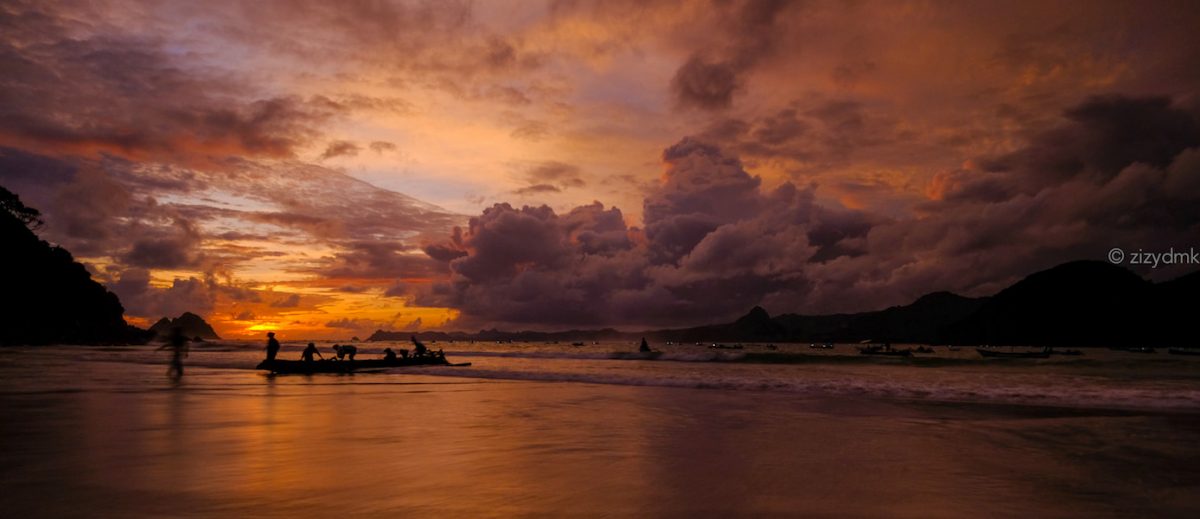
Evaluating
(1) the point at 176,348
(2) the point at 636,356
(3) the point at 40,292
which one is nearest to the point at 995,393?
(1) the point at 176,348

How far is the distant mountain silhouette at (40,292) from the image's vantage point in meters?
86.6

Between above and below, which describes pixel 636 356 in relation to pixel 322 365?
below

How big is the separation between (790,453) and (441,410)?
10.5 meters

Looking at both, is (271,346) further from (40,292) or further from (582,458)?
(40,292)

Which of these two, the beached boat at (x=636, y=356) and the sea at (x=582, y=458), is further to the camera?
the beached boat at (x=636, y=356)

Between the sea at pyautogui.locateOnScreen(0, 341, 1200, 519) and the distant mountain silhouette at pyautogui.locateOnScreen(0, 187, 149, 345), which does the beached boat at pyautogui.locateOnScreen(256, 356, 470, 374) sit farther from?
the distant mountain silhouette at pyautogui.locateOnScreen(0, 187, 149, 345)

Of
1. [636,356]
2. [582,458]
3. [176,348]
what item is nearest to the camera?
[582,458]

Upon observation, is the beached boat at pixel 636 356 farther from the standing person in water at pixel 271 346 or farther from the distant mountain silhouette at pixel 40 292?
the distant mountain silhouette at pixel 40 292

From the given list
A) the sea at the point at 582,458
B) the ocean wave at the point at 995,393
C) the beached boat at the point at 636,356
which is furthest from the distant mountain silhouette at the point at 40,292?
the ocean wave at the point at 995,393

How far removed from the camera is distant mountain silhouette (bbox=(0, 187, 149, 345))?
8662cm

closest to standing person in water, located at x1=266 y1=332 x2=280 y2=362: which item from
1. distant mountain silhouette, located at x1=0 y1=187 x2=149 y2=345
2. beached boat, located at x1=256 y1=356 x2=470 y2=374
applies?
beached boat, located at x1=256 y1=356 x2=470 y2=374

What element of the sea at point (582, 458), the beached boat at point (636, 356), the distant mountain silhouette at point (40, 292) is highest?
the distant mountain silhouette at point (40, 292)

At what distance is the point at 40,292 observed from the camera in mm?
96312

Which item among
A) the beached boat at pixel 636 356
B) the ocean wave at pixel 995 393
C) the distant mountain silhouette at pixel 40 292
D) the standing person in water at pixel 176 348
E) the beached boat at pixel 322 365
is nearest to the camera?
the ocean wave at pixel 995 393
